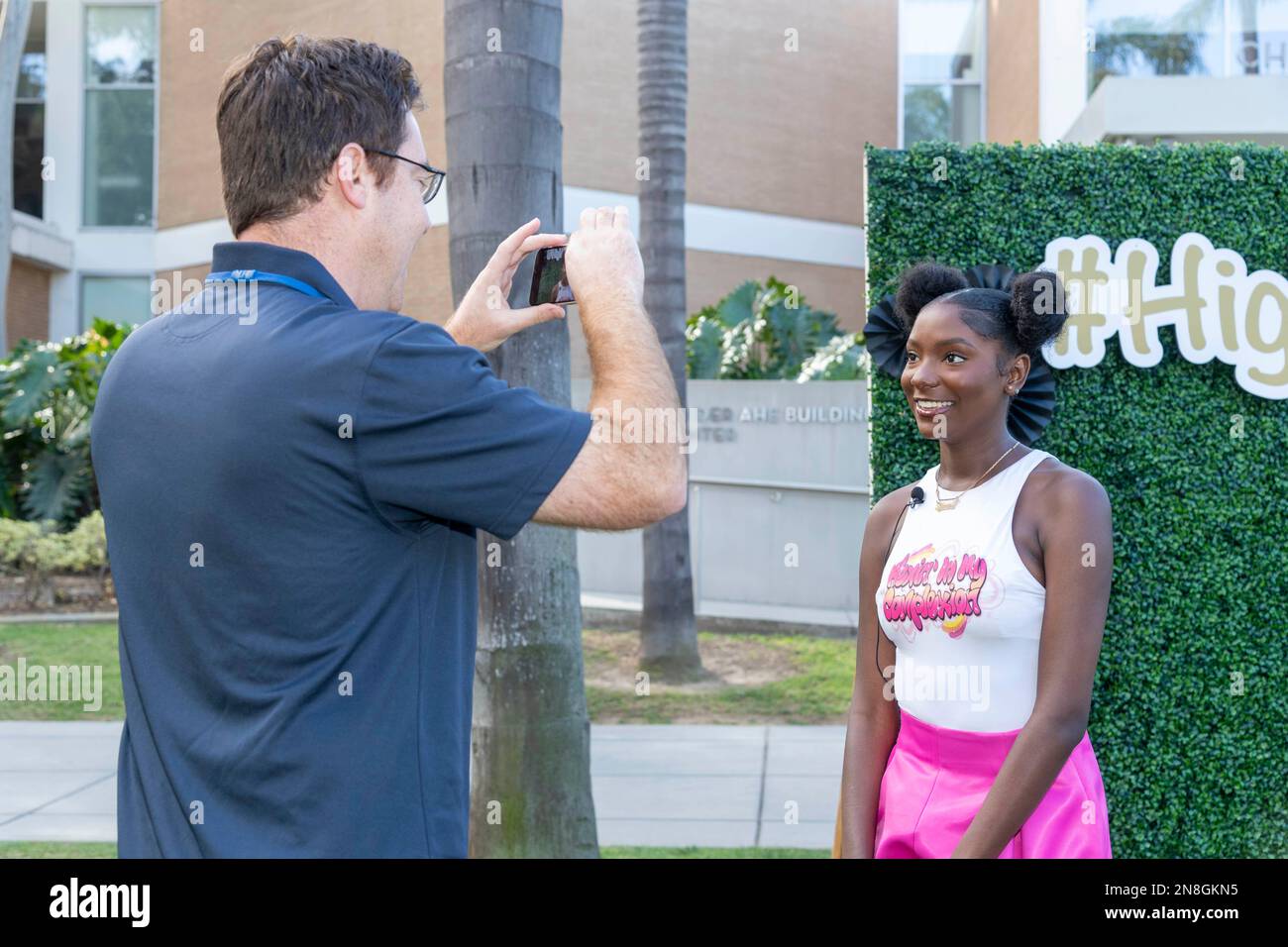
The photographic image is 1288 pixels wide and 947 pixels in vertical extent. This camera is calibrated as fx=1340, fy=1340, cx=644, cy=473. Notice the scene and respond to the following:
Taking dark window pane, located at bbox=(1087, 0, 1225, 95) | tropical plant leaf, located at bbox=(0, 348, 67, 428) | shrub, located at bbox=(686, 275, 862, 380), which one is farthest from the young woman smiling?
tropical plant leaf, located at bbox=(0, 348, 67, 428)

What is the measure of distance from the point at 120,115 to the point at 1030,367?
2165cm

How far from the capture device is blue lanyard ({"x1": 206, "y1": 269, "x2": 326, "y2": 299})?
1947 millimetres

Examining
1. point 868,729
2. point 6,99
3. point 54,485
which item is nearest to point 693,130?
point 6,99

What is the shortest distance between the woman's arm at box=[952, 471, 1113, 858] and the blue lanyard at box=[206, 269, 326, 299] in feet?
5.46

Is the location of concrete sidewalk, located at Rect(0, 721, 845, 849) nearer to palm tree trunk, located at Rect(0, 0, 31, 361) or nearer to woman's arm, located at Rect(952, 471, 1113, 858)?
woman's arm, located at Rect(952, 471, 1113, 858)

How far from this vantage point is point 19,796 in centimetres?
713

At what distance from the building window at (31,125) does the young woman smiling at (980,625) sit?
22.4m

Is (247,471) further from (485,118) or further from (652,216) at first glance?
(652,216)

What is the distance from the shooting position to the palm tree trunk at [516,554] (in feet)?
16.5

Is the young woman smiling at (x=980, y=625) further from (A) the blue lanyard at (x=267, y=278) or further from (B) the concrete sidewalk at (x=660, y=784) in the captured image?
(B) the concrete sidewalk at (x=660, y=784)

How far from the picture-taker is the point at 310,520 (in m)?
1.81
